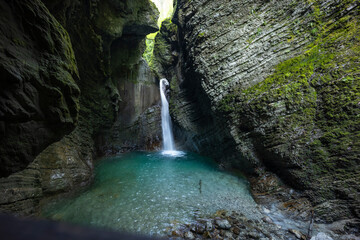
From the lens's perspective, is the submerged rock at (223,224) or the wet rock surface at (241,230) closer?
the wet rock surface at (241,230)

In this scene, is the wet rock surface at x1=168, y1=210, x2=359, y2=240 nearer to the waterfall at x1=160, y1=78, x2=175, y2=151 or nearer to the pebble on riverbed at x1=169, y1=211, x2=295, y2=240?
the pebble on riverbed at x1=169, y1=211, x2=295, y2=240

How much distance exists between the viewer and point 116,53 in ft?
43.1

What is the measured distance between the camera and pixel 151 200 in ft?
17.4

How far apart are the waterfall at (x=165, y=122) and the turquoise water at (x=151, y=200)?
7.94 metres

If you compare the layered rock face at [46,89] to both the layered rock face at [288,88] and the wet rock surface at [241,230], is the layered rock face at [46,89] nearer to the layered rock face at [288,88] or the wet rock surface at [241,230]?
the wet rock surface at [241,230]

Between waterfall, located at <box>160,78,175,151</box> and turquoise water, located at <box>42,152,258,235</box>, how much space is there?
794cm

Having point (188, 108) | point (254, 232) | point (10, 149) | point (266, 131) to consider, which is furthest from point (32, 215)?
point (188, 108)

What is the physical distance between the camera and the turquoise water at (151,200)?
423 cm

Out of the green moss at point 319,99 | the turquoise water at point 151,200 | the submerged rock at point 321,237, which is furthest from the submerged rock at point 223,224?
the green moss at point 319,99

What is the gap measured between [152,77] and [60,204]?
46.1 feet

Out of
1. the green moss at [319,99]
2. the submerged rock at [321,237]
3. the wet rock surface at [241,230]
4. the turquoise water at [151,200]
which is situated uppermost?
the green moss at [319,99]

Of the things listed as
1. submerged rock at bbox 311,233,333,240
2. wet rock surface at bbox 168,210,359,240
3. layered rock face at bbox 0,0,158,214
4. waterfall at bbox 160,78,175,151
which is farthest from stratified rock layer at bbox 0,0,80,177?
waterfall at bbox 160,78,175,151

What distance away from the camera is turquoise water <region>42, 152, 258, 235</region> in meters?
4.23

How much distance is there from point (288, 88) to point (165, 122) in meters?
12.0
